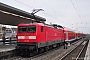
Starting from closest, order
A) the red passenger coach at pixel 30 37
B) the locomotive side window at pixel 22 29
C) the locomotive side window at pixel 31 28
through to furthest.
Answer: the red passenger coach at pixel 30 37 → the locomotive side window at pixel 31 28 → the locomotive side window at pixel 22 29

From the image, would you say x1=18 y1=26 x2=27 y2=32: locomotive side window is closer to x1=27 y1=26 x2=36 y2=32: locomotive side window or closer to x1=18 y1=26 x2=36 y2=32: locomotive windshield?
x1=18 y1=26 x2=36 y2=32: locomotive windshield

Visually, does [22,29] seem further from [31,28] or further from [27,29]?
[31,28]

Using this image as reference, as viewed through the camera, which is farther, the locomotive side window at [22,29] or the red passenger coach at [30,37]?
the locomotive side window at [22,29]

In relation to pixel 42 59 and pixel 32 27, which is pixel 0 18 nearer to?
pixel 32 27

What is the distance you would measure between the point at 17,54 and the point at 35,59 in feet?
10.8

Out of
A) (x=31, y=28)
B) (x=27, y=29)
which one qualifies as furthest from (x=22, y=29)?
(x=31, y=28)

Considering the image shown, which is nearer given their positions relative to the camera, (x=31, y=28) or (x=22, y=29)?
(x=31, y=28)

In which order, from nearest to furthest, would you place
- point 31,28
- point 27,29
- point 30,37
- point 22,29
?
point 30,37 → point 31,28 → point 27,29 → point 22,29

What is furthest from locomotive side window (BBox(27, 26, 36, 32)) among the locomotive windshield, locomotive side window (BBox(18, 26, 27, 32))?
locomotive side window (BBox(18, 26, 27, 32))

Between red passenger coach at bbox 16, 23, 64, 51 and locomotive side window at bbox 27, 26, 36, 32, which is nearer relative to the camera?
red passenger coach at bbox 16, 23, 64, 51

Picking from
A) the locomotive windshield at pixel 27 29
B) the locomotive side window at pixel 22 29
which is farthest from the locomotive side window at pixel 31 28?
the locomotive side window at pixel 22 29

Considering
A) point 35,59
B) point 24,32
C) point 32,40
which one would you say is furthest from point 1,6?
point 35,59

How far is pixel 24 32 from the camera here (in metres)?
15.8

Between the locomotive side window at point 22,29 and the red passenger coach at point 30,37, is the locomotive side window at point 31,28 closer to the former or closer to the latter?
the red passenger coach at point 30,37
